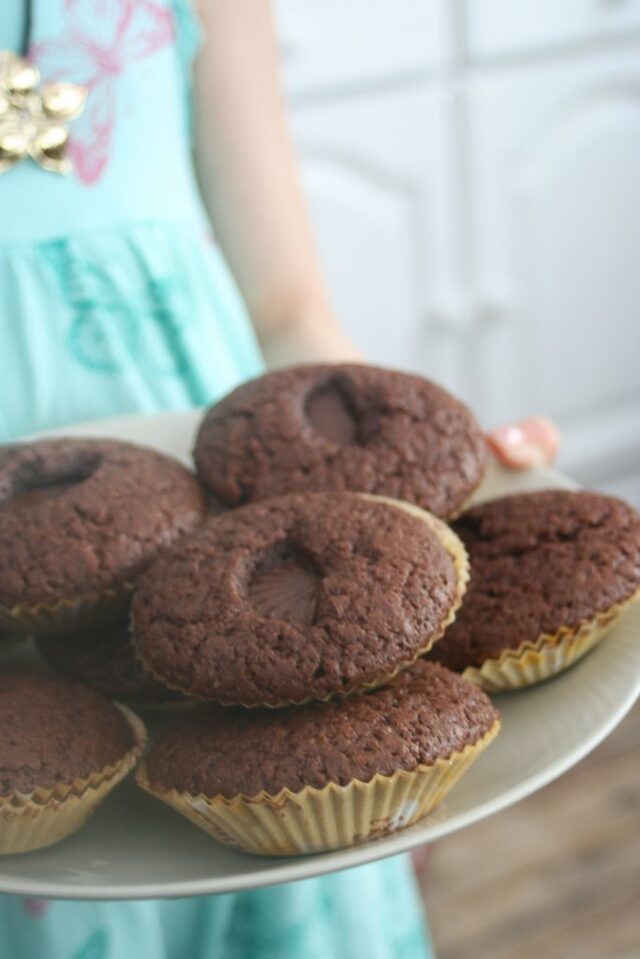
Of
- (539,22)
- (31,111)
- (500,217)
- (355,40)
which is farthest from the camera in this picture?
(500,217)

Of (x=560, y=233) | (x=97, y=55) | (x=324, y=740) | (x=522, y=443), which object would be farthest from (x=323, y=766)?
(x=560, y=233)

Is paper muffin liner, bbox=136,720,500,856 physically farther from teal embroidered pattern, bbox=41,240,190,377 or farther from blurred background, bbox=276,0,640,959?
blurred background, bbox=276,0,640,959

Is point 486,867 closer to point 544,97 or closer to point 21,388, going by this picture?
point 21,388

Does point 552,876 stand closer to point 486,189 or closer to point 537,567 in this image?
point 537,567

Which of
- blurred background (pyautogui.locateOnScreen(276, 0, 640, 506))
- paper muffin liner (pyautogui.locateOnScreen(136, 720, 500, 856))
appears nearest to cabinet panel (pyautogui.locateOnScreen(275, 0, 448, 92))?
blurred background (pyautogui.locateOnScreen(276, 0, 640, 506))

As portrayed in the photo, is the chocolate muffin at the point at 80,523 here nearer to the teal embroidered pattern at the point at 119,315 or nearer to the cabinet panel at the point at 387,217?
the teal embroidered pattern at the point at 119,315

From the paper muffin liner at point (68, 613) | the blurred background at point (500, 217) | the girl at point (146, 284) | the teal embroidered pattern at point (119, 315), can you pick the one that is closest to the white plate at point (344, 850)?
the paper muffin liner at point (68, 613)
